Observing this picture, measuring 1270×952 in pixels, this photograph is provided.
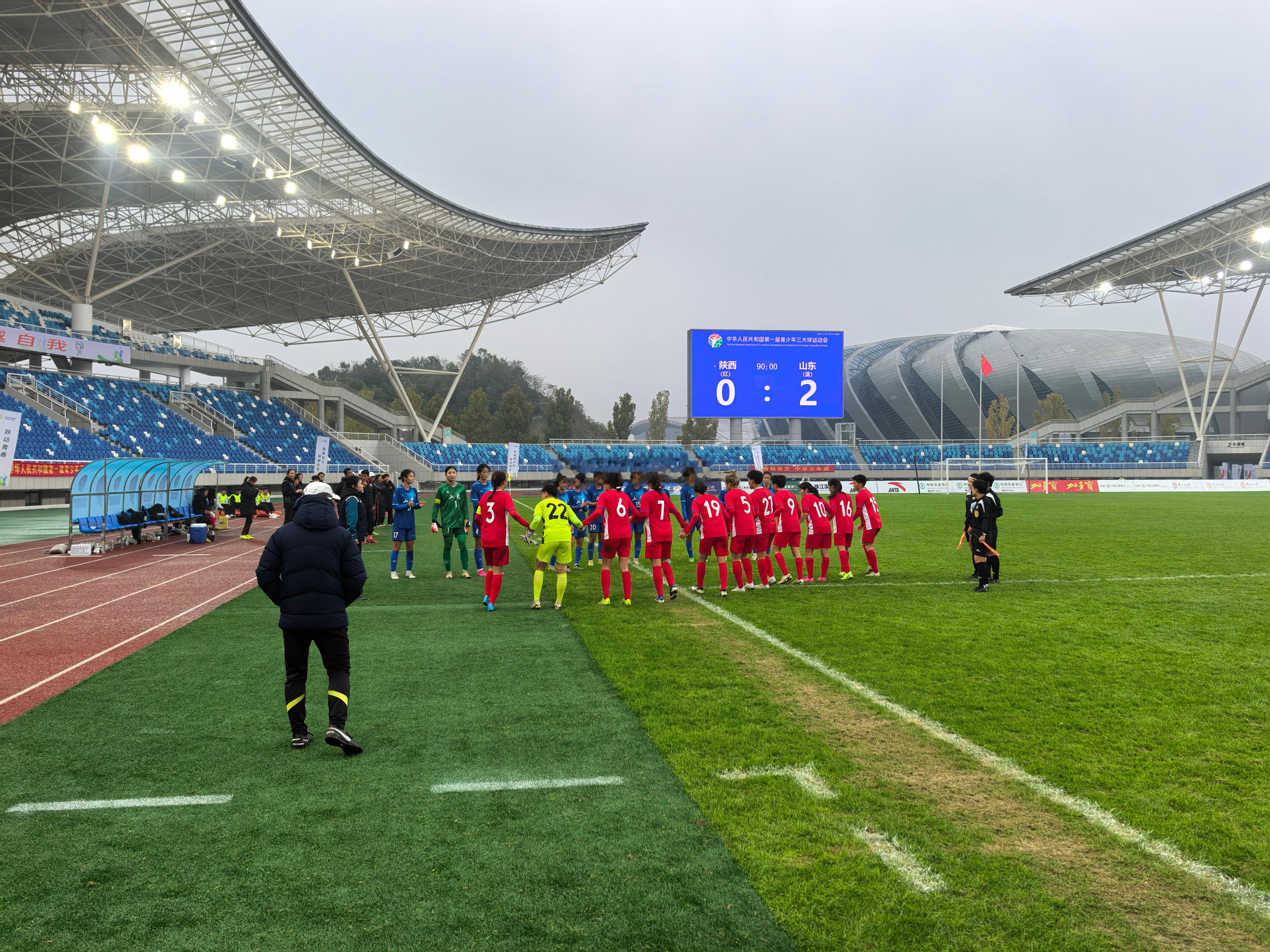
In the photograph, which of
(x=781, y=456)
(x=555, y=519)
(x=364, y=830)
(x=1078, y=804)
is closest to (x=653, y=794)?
(x=364, y=830)

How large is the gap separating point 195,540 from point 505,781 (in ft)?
58.4

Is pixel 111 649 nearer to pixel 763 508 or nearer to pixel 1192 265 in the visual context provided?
pixel 763 508

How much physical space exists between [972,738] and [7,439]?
19.6 m

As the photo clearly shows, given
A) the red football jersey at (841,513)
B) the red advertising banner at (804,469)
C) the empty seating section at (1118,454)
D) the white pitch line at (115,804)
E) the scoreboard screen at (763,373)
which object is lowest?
the white pitch line at (115,804)

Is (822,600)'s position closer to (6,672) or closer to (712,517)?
(712,517)

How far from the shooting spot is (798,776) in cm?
459

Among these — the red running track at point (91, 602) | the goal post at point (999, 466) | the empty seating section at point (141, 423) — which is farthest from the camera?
the goal post at point (999, 466)

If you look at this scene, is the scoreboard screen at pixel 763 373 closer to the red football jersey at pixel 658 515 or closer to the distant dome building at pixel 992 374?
the red football jersey at pixel 658 515

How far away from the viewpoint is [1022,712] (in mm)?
5766

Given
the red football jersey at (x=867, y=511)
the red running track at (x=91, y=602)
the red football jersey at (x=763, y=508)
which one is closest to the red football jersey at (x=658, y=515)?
the red football jersey at (x=763, y=508)

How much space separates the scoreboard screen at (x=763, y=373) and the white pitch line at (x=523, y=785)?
3113 cm

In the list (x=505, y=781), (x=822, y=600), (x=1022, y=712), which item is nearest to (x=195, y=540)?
(x=822, y=600)

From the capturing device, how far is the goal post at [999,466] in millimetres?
58000

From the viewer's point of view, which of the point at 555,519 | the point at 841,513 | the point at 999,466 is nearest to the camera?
the point at 555,519
